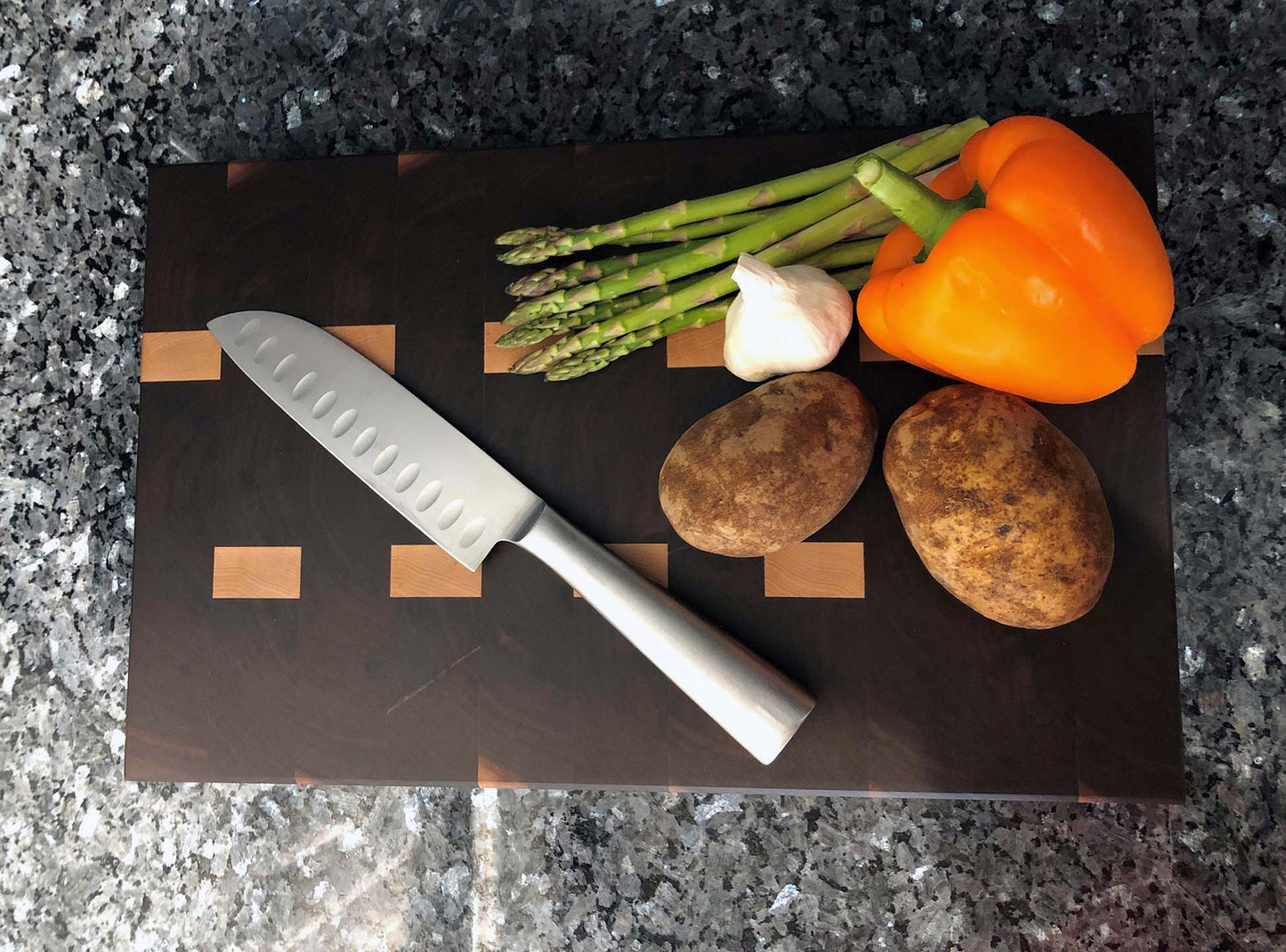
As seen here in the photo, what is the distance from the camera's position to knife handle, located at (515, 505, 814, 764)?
0.76 metres

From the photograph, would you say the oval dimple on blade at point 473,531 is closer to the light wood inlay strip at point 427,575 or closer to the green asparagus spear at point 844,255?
the light wood inlay strip at point 427,575

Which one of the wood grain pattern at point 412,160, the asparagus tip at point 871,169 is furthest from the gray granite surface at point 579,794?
the asparagus tip at point 871,169

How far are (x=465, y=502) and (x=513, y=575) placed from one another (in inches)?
3.4

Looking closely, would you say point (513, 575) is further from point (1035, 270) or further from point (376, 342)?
point (1035, 270)

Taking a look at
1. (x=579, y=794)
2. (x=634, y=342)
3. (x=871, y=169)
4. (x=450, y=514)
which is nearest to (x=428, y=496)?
(x=450, y=514)

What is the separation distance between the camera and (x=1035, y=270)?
66 cm

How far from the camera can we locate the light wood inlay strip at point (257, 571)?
2.83 ft

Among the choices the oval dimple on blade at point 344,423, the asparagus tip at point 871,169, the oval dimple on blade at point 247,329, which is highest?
the asparagus tip at point 871,169

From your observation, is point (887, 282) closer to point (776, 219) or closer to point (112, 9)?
point (776, 219)

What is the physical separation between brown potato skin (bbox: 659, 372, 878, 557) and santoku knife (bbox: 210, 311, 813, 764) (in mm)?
92

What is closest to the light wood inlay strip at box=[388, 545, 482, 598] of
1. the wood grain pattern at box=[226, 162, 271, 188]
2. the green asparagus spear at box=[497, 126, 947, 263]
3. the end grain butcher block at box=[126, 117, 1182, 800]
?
the end grain butcher block at box=[126, 117, 1182, 800]

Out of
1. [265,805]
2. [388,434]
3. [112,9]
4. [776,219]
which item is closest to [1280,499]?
[776,219]

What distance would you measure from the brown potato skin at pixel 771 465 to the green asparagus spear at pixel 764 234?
141 millimetres

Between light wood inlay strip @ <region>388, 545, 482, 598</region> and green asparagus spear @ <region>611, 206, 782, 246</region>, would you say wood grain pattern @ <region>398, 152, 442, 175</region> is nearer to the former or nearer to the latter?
green asparagus spear @ <region>611, 206, 782, 246</region>
